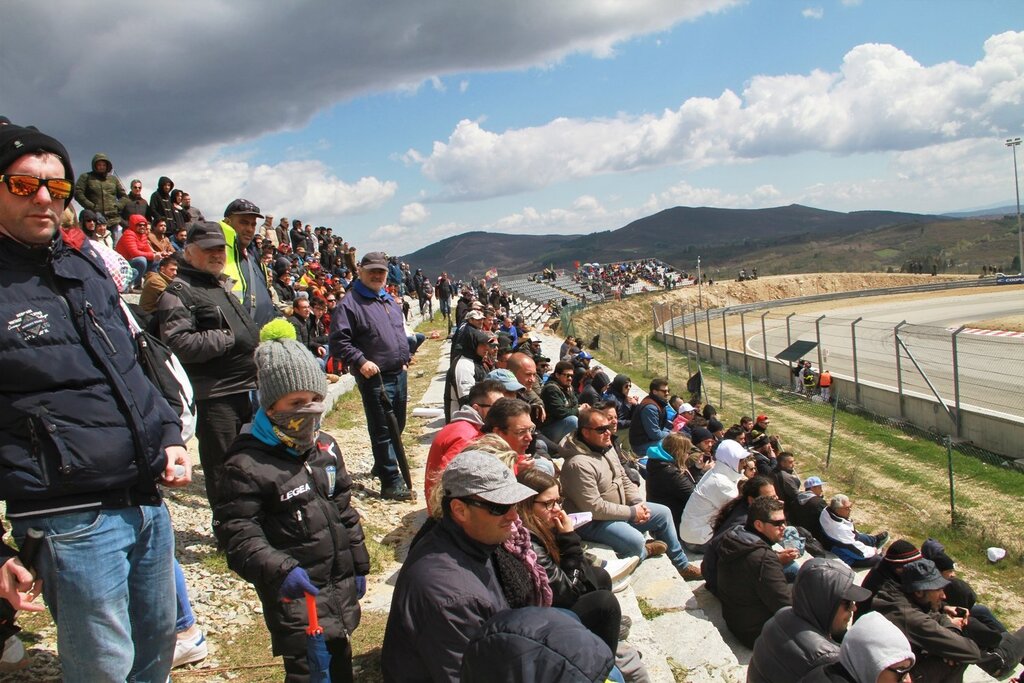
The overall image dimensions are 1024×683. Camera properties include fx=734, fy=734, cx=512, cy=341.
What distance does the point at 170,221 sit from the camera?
14.6 m

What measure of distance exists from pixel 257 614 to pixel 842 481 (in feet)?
34.8

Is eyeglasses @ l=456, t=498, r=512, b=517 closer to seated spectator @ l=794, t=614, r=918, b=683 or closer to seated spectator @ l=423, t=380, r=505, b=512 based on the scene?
seated spectator @ l=423, t=380, r=505, b=512

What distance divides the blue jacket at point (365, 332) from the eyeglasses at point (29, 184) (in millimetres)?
3828

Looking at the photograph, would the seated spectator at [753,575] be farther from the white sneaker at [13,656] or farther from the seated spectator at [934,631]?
the white sneaker at [13,656]

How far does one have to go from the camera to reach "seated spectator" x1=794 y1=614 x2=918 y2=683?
11.8 feet

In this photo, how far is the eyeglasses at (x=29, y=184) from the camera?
2.28m

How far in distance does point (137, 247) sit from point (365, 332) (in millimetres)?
6394

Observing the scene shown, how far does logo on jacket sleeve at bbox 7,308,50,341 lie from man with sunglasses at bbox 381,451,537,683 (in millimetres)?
1455

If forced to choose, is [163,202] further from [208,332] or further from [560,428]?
[208,332]

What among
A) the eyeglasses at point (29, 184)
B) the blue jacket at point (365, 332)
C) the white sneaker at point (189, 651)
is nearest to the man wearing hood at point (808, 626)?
the white sneaker at point (189, 651)

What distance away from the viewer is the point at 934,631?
4.83 m

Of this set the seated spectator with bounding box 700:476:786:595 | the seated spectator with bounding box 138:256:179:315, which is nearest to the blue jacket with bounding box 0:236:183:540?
the seated spectator with bounding box 138:256:179:315

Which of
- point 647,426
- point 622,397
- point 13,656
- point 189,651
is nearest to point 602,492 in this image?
point 189,651

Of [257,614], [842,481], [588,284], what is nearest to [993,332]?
[842,481]
